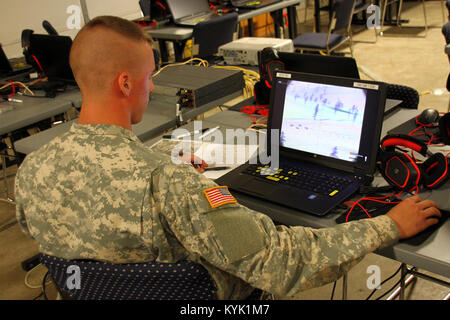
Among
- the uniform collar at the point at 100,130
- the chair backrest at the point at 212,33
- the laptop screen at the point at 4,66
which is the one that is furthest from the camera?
the chair backrest at the point at 212,33

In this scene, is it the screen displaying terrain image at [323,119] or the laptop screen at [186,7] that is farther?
the laptop screen at [186,7]

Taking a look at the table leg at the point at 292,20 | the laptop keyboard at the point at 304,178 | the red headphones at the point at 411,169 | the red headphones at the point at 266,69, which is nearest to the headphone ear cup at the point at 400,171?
the red headphones at the point at 411,169

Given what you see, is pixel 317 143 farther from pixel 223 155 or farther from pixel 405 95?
pixel 405 95

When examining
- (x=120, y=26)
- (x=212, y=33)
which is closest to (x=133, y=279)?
(x=120, y=26)

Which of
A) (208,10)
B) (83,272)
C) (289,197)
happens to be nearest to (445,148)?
(289,197)

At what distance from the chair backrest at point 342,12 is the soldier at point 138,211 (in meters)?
3.48

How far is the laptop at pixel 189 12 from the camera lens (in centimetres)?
423

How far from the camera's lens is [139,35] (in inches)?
44.4

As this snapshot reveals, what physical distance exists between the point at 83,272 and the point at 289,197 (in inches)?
25.6

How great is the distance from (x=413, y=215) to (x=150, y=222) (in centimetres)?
66

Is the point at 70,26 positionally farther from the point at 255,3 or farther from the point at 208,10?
the point at 255,3

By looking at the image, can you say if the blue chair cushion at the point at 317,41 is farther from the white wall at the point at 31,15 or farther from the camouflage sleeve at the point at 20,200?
the camouflage sleeve at the point at 20,200

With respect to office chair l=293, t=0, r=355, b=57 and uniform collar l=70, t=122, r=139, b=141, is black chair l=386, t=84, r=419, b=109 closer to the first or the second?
uniform collar l=70, t=122, r=139, b=141

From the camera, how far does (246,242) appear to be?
92cm
